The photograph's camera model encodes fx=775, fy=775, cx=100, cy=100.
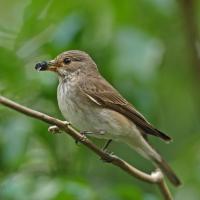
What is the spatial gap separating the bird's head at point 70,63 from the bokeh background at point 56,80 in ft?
0.25

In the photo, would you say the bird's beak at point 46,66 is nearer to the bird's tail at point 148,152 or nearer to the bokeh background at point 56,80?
the bokeh background at point 56,80

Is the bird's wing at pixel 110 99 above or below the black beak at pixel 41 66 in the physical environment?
below

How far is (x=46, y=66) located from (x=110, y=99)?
2.37ft

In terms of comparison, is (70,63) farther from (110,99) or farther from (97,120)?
(97,120)

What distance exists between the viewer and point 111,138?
582cm

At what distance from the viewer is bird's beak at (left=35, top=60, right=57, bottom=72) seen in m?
5.41

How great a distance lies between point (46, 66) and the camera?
5.53m

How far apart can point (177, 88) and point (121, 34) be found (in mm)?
1394

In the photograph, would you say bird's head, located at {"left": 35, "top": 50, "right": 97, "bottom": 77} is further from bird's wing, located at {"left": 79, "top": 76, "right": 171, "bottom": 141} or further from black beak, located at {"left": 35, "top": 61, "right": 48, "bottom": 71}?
bird's wing, located at {"left": 79, "top": 76, "right": 171, "bottom": 141}

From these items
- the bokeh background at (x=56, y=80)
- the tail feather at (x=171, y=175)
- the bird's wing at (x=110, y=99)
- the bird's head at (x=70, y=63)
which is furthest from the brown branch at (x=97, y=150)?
the bird's head at (x=70, y=63)

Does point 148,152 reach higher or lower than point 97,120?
lower

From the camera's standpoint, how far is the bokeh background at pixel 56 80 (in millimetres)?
5156

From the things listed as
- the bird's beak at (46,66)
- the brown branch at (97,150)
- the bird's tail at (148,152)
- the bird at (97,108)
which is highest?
the brown branch at (97,150)

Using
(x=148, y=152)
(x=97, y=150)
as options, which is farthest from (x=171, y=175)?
(x=97, y=150)
